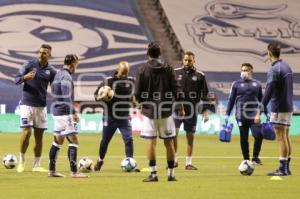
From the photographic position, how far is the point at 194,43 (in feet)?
161

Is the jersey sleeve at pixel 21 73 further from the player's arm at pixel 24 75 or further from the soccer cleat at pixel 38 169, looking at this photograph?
the soccer cleat at pixel 38 169

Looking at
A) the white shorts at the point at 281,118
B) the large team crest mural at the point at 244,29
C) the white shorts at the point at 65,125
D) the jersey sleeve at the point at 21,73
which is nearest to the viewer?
the white shorts at the point at 65,125

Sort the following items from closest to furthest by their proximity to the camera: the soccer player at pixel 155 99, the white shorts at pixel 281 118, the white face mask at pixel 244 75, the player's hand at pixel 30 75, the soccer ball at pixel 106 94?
the soccer player at pixel 155 99
the white shorts at pixel 281 118
the player's hand at pixel 30 75
the soccer ball at pixel 106 94
the white face mask at pixel 244 75

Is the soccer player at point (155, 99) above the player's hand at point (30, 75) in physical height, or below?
below

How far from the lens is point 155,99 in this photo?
15.0 meters

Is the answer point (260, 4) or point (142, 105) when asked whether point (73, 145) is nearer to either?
point (142, 105)

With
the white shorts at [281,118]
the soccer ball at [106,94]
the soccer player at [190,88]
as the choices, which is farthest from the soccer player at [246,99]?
the soccer ball at [106,94]

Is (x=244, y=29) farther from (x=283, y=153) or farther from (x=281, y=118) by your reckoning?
(x=283, y=153)

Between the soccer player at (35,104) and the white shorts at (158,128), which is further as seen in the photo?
the soccer player at (35,104)

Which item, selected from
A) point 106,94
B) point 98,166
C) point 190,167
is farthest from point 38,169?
point 190,167

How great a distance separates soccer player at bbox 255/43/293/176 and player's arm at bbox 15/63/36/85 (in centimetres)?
468

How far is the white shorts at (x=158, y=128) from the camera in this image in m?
15.0

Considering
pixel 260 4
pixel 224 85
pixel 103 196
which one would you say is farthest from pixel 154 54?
pixel 260 4

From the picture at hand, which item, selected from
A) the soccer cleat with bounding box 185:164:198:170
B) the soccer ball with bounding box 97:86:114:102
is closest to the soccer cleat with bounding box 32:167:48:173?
the soccer ball with bounding box 97:86:114:102
